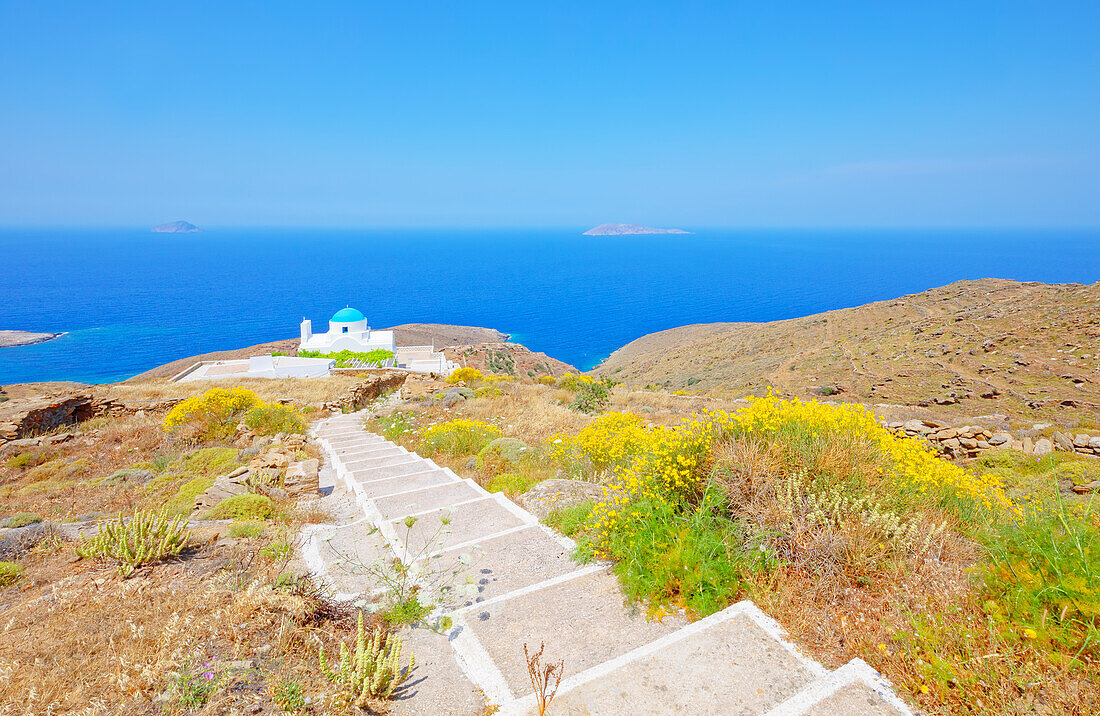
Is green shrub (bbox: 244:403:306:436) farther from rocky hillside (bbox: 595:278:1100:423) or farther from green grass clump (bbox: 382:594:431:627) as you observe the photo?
rocky hillside (bbox: 595:278:1100:423)

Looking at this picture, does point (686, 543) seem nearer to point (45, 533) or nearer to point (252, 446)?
point (45, 533)

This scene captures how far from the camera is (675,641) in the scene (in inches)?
115

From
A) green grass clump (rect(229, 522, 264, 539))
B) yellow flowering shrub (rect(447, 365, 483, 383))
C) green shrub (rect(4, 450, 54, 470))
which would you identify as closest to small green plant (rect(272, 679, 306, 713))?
green grass clump (rect(229, 522, 264, 539))

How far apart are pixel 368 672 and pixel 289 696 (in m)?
0.41

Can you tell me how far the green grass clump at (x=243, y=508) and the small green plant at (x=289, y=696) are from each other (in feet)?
11.5

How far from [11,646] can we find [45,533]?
282cm

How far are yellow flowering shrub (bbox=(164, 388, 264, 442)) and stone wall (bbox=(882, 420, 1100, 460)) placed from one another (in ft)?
49.8

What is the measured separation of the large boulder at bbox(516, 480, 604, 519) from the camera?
5.30 m

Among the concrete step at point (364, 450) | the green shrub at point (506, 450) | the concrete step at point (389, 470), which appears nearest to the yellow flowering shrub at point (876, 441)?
the green shrub at point (506, 450)

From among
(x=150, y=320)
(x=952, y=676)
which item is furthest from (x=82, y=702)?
(x=150, y=320)

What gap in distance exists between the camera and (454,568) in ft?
13.8

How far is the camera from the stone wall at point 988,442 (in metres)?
9.41

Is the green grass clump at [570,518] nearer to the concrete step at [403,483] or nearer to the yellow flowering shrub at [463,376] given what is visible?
the concrete step at [403,483]

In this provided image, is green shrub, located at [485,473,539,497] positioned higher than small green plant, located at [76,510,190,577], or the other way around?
small green plant, located at [76,510,190,577]
